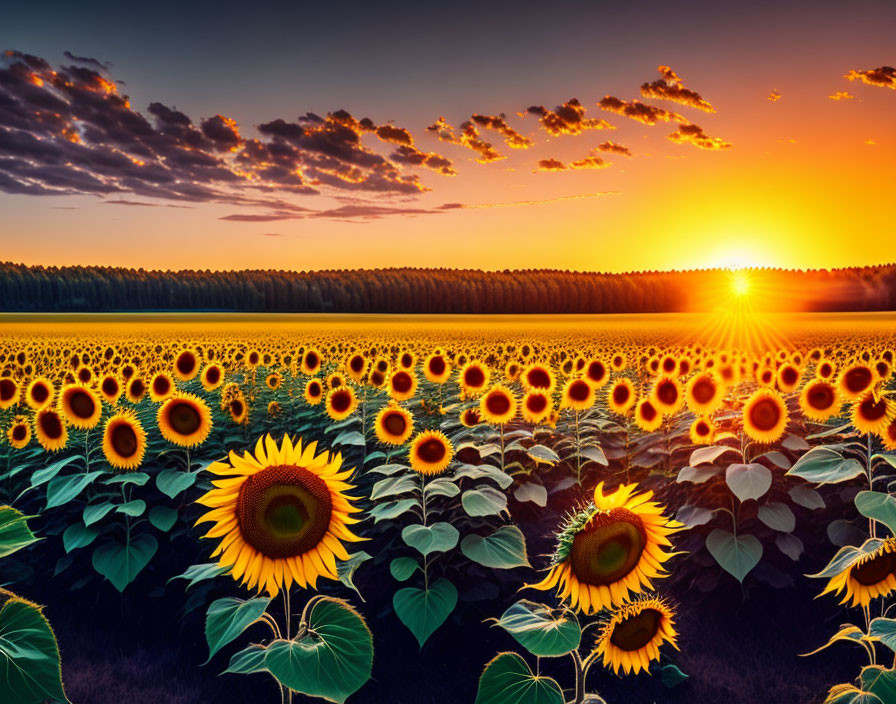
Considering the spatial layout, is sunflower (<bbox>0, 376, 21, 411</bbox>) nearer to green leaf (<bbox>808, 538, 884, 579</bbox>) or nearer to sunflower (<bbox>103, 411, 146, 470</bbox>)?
sunflower (<bbox>103, 411, 146, 470</bbox>)

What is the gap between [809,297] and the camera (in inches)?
3142

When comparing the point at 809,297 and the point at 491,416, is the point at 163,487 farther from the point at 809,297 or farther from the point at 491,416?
the point at 809,297

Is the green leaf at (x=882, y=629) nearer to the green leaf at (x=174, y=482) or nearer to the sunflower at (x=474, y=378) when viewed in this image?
the green leaf at (x=174, y=482)

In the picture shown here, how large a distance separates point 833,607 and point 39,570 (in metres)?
7.11

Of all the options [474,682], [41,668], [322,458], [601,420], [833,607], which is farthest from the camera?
[601,420]

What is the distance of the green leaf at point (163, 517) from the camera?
5.68 meters

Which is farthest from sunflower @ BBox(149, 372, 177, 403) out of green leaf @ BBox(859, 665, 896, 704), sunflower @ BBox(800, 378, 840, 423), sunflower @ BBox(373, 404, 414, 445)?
green leaf @ BBox(859, 665, 896, 704)

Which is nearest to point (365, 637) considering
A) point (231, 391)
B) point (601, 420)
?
point (601, 420)

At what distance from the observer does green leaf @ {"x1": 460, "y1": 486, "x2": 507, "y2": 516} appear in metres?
4.96

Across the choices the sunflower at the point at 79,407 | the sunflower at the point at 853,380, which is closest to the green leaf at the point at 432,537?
the sunflower at the point at 79,407

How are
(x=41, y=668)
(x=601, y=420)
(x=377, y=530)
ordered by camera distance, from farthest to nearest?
(x=601, y=420) → (x=377, y=530) → (x=41, y=668)

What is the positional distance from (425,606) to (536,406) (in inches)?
120

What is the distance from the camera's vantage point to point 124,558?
5.51 meters

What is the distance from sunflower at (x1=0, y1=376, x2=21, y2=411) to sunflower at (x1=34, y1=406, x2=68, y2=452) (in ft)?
5.72
